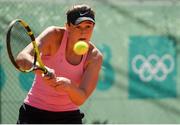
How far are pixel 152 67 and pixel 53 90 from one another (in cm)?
273

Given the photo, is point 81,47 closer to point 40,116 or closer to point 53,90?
point 53,90

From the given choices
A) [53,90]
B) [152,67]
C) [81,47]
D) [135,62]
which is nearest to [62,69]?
[53,90]

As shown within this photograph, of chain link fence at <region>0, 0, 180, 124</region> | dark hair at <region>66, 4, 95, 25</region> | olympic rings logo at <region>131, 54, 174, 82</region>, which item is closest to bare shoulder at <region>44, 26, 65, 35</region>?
dark hair at <region>66, 4, 95, 25</region>

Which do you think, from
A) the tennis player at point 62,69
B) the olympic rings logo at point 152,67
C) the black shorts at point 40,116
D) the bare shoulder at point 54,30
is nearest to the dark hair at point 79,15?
the tennis player at point 62,69

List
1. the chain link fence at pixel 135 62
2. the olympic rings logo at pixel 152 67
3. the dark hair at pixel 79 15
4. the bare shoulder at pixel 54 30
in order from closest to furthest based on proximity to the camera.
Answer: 1. the dark hair at pixel 79 15
2. the bare shoulder at pixel 54 30
3. the chain link fence at pixel 135 62
4. the olympic rings logo at pixel 152 67

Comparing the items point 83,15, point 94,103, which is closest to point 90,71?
point 83,15

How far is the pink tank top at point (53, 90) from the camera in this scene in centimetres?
343

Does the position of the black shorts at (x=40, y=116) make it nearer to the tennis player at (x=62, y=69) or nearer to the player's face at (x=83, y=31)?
the tennis player at (x=62, y=69)

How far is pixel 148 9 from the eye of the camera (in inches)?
236

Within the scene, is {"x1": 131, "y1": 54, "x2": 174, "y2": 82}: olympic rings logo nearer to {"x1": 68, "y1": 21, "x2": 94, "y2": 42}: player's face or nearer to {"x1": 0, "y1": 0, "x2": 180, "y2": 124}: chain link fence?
{"x1": 0, "y1": 0, "x2": 180, "y2": 124}: chain link fence

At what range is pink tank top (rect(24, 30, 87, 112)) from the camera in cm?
343

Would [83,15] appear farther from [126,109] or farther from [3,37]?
[126,109]

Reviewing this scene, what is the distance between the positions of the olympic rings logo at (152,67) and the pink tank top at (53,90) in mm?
2521

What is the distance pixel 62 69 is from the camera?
3432 millimetres
